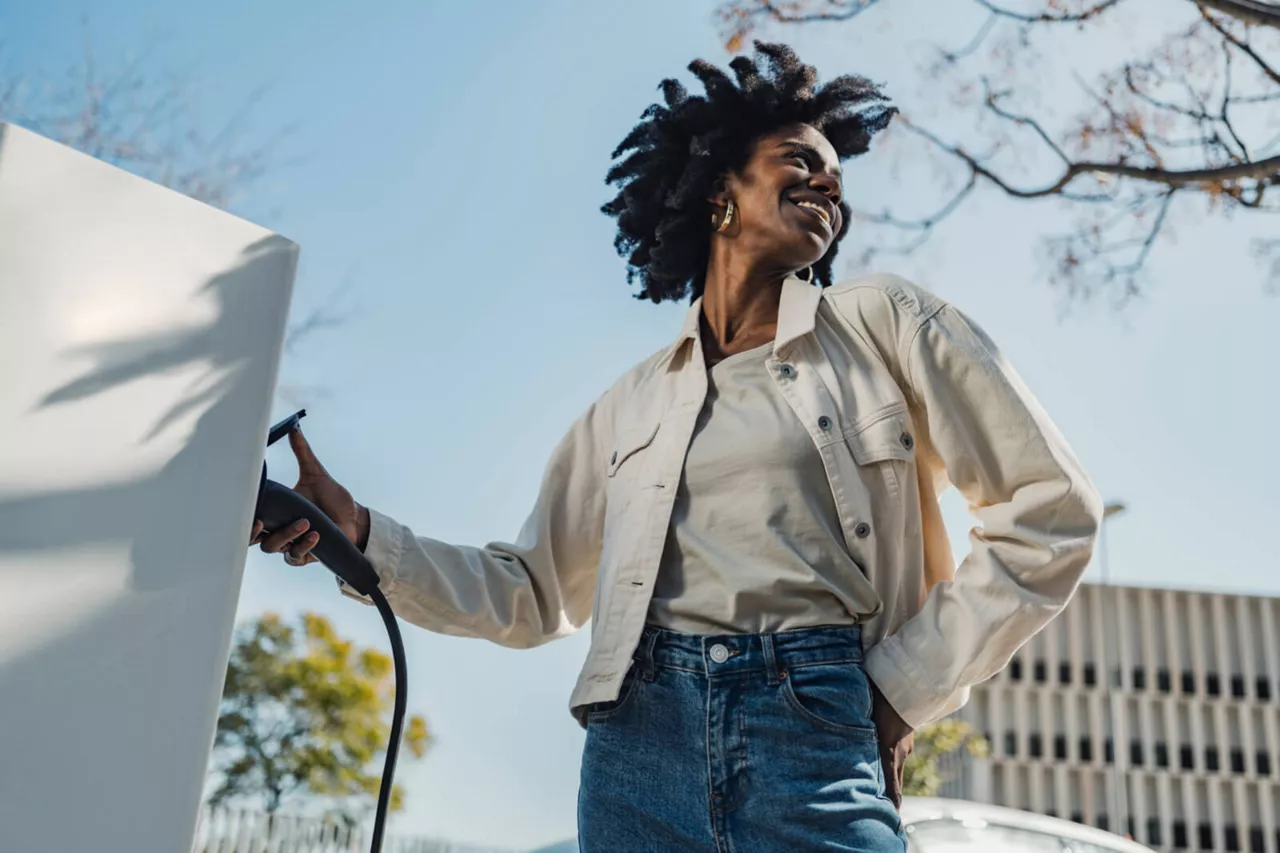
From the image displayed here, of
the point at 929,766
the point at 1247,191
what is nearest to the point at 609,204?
the point at 1247,191

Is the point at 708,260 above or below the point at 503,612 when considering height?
above

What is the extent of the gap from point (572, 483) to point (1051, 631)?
3891 centimetres

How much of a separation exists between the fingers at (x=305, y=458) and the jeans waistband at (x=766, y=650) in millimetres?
592

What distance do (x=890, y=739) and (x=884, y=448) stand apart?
39 centimetres

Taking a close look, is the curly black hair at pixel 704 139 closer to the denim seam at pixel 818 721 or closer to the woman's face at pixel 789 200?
the woman's face at pixel 789 200

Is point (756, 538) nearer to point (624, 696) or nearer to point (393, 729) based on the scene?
point (624, 696)

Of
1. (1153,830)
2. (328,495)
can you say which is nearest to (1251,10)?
(328,495)

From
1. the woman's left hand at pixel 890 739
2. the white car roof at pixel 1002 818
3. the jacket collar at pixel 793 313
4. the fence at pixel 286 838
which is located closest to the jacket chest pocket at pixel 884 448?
the jacket collar at pixel 793 313

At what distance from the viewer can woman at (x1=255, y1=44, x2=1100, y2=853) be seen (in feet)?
5.19

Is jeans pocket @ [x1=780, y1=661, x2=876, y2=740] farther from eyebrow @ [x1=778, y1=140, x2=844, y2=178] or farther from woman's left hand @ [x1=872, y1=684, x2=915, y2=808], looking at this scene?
eyebrow @ [x1=778, y1=140, x2=844, y2=178]

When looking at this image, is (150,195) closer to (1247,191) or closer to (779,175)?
(779,175)

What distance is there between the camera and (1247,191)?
15.2ft

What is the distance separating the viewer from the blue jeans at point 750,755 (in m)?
1.55

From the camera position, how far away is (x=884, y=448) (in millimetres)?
1734
